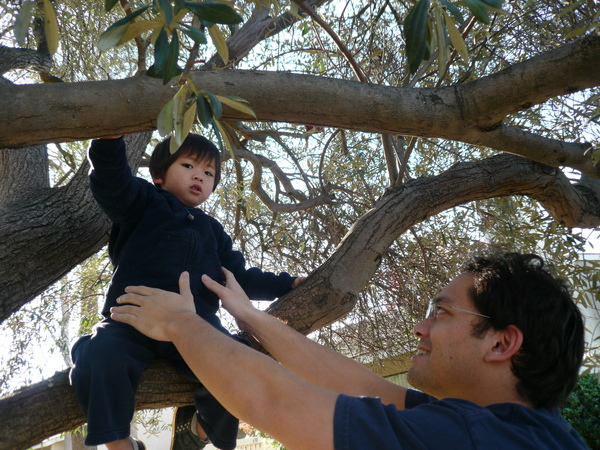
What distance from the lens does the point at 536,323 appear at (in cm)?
192

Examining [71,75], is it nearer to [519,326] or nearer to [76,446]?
[519,326]

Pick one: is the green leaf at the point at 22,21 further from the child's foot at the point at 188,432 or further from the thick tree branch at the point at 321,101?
the child's foot at the point at 188,432

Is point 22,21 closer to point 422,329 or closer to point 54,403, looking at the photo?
point 54,403

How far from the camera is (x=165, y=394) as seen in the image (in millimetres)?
2330

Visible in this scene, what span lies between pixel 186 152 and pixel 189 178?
0.43ft

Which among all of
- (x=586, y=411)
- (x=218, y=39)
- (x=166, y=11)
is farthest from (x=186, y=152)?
(x=586, y=411)

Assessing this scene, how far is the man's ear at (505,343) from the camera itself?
1894mm

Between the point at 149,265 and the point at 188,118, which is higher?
the point at 149,265

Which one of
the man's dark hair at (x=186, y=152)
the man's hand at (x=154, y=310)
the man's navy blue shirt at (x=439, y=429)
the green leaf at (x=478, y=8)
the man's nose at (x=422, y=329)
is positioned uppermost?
the man's dark hair at (x=186, y=152)

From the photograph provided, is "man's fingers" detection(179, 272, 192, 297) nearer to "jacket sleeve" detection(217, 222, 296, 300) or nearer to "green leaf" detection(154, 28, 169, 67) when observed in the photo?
"jacket sleeve" detection(217, 222, 296, 300)

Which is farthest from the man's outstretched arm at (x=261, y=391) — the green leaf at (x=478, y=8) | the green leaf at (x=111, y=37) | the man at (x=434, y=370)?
the green leaf at (x=478, y=8)

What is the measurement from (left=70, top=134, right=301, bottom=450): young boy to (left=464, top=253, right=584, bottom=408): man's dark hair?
3.24 feet

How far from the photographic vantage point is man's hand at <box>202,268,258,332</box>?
7.86 feet

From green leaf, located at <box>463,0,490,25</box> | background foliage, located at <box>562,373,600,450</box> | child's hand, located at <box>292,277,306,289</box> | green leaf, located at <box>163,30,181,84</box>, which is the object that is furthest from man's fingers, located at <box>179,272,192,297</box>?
background foliage, located at <box>562,373,600,450</box>
